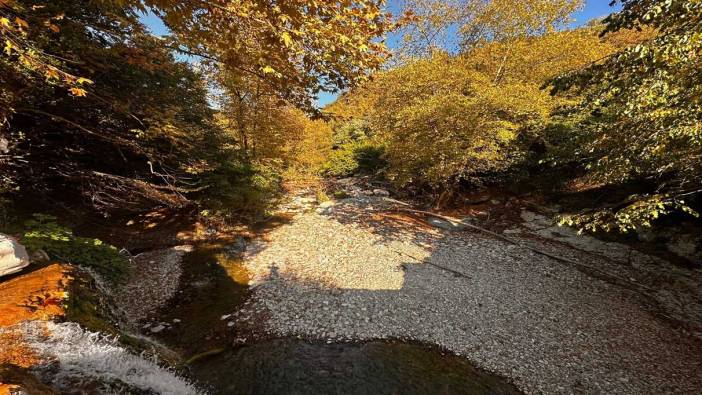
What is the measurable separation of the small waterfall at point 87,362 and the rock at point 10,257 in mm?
1440

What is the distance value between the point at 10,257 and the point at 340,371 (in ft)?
18.3

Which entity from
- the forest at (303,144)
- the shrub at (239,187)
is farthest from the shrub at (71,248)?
the shrub at (239,187)

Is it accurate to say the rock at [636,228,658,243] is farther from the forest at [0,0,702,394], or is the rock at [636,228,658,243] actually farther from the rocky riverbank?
the rocky riverbank

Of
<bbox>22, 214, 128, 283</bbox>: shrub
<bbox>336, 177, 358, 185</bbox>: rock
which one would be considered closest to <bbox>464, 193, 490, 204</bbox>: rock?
<bbox>336, 177, 358, 185</bbox>: rock

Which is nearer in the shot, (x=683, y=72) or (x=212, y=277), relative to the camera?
(x=683, y=72)

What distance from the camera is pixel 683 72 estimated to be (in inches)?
182

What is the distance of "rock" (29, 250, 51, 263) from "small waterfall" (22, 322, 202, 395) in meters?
2.29

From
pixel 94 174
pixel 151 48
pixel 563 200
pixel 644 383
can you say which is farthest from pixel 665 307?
pixel 94 174

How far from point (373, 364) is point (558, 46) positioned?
1590 cm

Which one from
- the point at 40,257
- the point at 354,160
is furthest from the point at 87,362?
the point at 354,160

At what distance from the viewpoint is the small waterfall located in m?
3.18

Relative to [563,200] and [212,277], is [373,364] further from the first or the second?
[563,200]

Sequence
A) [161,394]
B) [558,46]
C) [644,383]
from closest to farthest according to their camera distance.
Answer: [161,394]
[644,383]
[558,46]

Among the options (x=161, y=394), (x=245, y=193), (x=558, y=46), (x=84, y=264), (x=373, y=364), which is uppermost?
(x=558, y=46)
